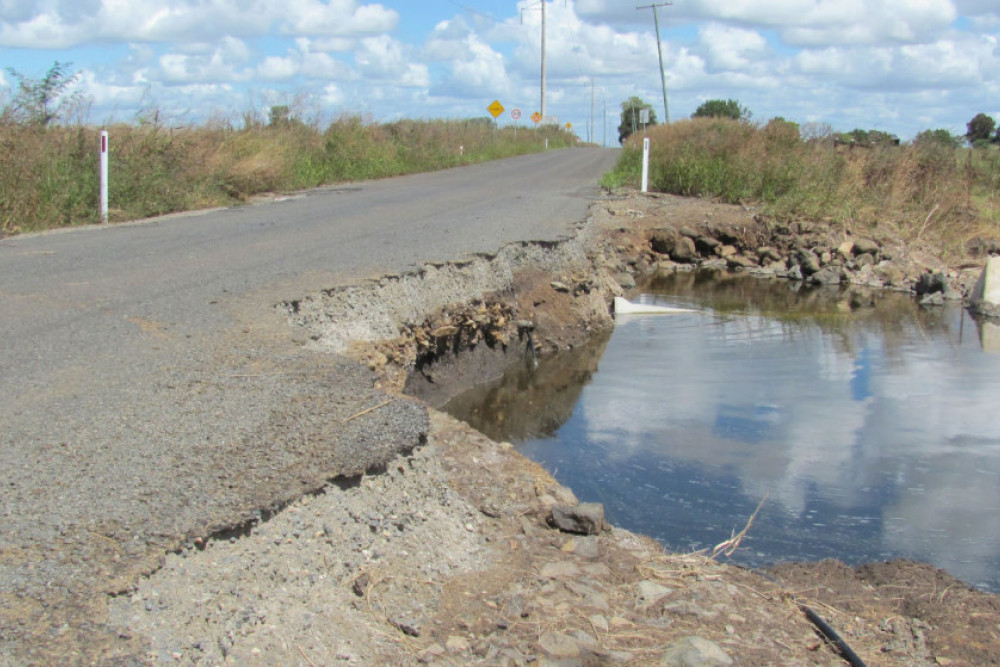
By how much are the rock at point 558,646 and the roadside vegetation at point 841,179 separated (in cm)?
1635

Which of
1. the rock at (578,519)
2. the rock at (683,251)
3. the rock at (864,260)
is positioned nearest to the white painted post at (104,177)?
the rock at (683,251)

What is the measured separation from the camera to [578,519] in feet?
15.0

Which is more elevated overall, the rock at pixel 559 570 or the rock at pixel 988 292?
the rock at pixel 988 292

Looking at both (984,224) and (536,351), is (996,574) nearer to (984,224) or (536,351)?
(536,351)

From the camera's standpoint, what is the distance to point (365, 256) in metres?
9.49

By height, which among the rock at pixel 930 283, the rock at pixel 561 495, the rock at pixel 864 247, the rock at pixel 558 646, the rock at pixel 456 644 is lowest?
the rock at pixel 558 646

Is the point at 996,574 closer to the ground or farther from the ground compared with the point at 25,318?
closer to the ground

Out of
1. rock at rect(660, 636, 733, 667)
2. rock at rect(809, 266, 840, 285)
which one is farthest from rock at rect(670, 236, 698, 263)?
rock at rect(660, 636, 733, 667)

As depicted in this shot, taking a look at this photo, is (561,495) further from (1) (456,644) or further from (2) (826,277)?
(2) (826,277)

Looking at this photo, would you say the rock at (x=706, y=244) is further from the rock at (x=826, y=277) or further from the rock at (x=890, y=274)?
the rock at (x=890, y=274)

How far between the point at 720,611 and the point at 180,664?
7.34 ft

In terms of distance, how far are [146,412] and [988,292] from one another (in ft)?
45.2

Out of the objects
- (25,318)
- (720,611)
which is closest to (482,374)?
(25,318)

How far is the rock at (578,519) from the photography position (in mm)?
4574
